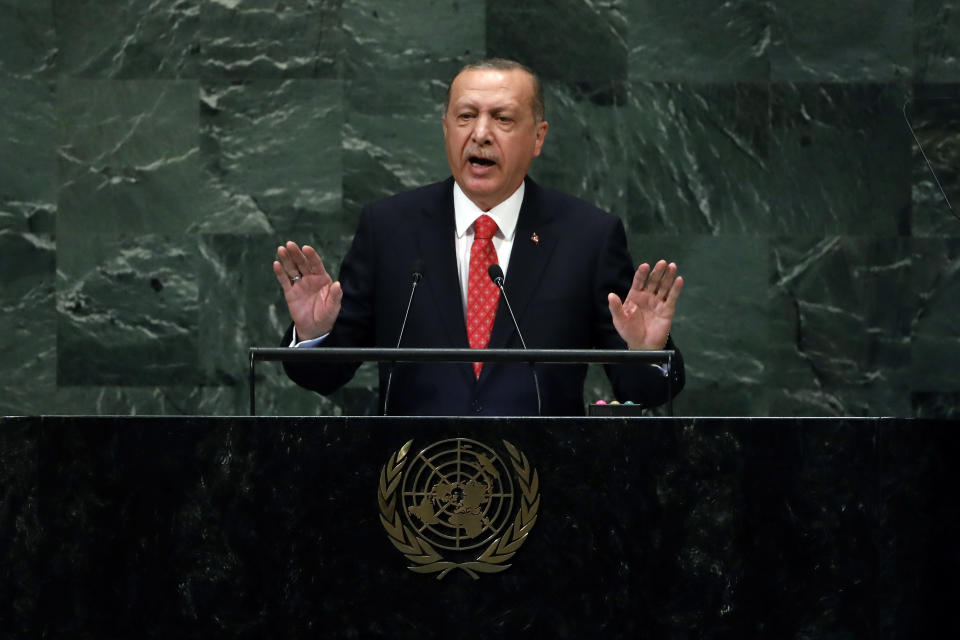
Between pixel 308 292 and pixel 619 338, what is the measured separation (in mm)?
867

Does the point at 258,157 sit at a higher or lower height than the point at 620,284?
higher

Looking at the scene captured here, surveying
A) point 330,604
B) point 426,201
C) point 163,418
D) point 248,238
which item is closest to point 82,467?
point 163,418

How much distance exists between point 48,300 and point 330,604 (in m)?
3.23

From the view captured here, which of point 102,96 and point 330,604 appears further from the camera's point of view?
point 102,96

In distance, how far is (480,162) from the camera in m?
3.82

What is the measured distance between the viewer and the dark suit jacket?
352 cm

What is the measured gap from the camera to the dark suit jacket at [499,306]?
11.5ft

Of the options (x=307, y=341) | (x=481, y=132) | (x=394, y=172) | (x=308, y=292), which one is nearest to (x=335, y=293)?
(x=308, y=292)

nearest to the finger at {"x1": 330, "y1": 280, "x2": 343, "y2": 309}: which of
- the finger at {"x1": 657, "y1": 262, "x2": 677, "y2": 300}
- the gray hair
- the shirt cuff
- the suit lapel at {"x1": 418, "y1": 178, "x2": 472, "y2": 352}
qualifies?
the shirt cuff

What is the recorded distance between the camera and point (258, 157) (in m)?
5.35

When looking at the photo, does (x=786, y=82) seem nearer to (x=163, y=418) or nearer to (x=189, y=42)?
(x=189, y=42)

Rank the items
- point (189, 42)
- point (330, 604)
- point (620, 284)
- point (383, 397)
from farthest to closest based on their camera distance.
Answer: point (189, 42) → point (620, 284) → point (383, 397) → point (330, 604)

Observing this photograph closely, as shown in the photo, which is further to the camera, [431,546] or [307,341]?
[307,341]

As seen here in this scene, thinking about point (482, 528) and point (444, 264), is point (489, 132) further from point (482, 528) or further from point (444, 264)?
point (482, 528)
